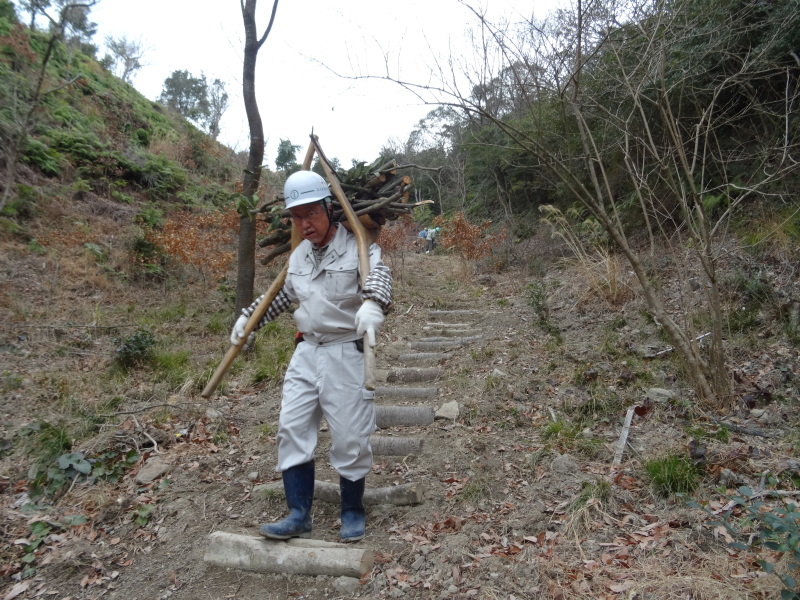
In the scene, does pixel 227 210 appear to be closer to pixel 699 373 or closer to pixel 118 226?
pixel 118 226

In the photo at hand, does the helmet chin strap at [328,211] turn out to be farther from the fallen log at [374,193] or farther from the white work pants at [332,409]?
the white work pants at [332,409]

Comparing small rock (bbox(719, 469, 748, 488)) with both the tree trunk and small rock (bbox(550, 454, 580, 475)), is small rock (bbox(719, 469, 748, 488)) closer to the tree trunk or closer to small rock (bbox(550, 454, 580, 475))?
small rock (bbox(550, 454, 580, 475))

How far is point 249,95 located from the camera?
22.5 feet

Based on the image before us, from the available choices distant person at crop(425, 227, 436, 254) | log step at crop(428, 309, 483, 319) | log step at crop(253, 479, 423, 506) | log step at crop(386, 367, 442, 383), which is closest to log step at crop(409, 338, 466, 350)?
log step at crop(386, 367, 442, 383)

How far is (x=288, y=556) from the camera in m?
2.93

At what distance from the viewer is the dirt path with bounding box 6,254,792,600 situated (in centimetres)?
258

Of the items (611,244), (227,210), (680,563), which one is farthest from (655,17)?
(227,210)

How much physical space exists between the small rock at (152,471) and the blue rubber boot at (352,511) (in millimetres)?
1596

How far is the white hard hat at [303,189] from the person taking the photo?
123 inches

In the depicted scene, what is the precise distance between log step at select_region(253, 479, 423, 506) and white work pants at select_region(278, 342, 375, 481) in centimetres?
53

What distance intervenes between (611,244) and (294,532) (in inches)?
327

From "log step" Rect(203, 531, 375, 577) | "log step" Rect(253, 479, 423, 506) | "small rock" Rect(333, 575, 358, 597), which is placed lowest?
"small rock" Rect(333, 575, 358, 597)

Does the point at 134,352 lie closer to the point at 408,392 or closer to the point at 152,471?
the point at 152,471

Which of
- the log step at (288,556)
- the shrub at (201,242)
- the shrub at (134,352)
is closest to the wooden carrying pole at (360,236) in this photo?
the log step at (288,556)
